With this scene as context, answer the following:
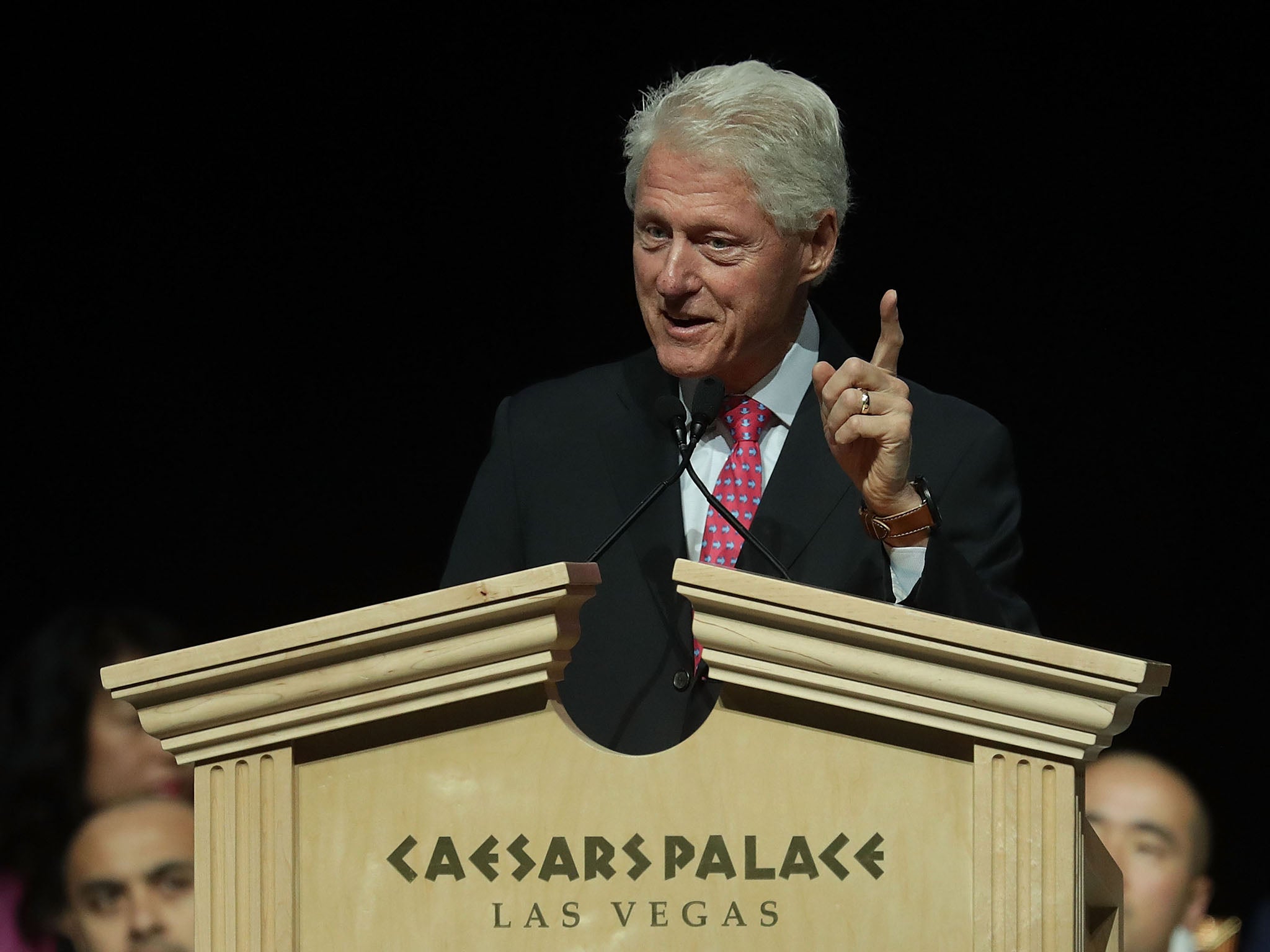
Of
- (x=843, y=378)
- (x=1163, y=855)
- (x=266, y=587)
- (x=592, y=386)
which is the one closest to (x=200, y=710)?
(x=843, y=378)

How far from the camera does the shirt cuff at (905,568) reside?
1.79 metres

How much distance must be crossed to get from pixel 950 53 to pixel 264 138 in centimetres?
135

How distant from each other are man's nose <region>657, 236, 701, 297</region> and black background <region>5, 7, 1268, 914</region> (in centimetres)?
144

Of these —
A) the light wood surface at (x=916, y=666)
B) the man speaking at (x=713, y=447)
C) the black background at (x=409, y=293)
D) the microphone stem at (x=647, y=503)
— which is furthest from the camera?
the black background at (x=409, y=293)

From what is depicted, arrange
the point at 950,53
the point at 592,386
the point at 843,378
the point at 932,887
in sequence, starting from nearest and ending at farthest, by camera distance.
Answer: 1. the point at 932,887
2. the point at 843,378
3. the point at 592,386
4. the point at 950,53

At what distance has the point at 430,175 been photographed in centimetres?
362

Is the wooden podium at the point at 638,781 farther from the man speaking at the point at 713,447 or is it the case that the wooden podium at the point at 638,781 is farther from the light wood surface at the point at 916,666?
the man speaking at the point at 713,447

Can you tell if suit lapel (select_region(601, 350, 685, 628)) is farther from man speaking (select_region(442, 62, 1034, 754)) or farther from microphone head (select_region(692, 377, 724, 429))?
microphone head (select_region(692, 377, 724, 429))

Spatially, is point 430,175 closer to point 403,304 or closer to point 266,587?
point 403,304

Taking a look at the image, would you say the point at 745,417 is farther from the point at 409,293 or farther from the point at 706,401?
the point at 409,293

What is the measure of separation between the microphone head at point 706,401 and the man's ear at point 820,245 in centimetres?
37

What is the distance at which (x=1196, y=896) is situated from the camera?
3.49 meters

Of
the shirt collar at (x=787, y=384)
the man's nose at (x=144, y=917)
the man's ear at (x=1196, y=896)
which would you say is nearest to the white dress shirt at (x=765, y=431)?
the shirt collar at (x=787, y=384)

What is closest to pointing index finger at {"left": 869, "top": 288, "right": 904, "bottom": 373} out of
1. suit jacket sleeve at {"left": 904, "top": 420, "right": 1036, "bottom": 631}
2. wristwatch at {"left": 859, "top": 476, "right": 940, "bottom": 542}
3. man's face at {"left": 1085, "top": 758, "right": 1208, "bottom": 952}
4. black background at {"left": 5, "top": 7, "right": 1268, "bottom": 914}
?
wristwatch at {"left": 859, "top": 476, "right": 940, "bottom": 542}
